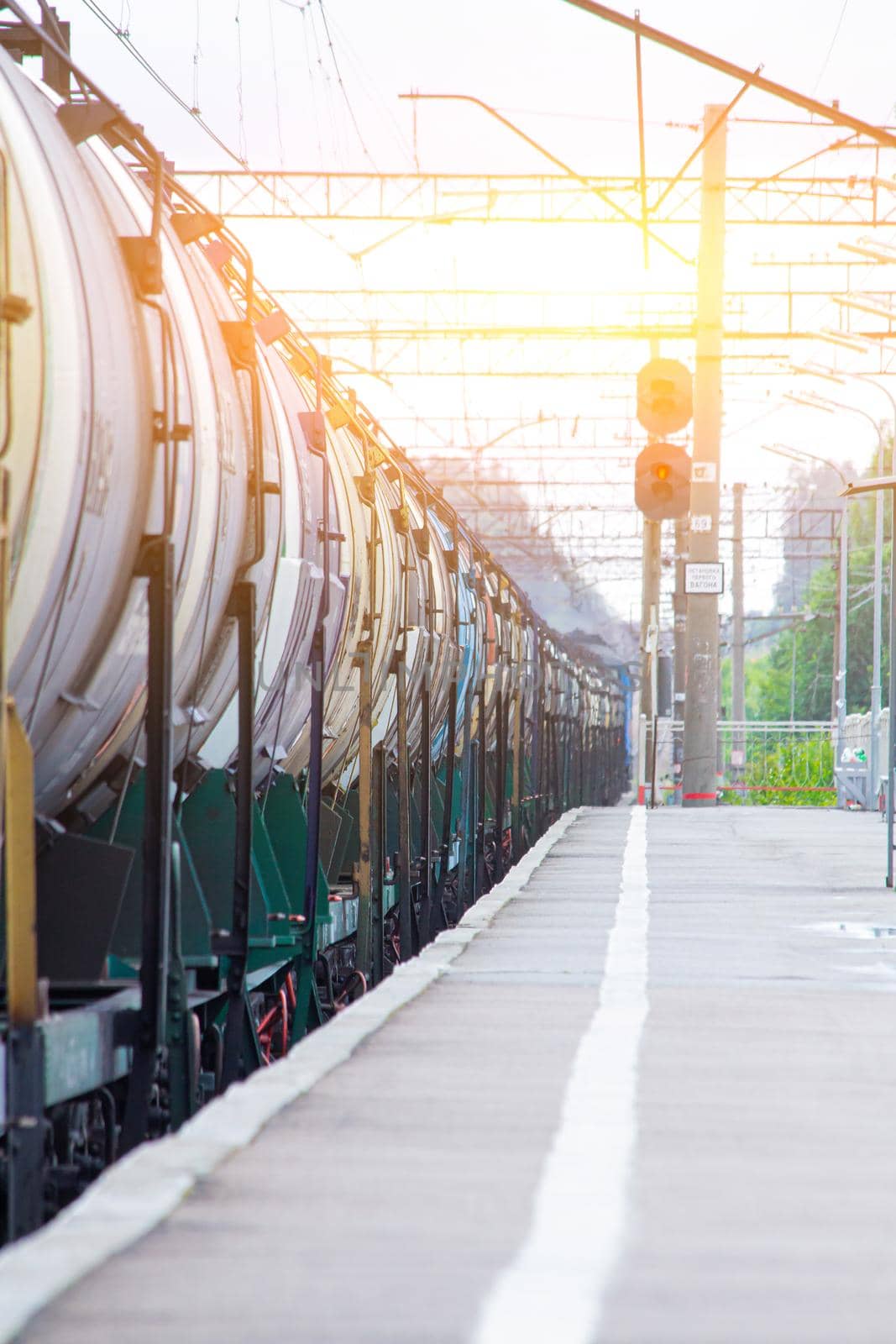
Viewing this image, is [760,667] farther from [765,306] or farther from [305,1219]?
[305,1219]

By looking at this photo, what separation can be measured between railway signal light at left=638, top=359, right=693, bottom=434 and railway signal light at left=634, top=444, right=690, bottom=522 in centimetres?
30

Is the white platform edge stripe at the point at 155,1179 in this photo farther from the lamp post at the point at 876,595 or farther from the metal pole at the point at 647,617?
the metal pole at the point at 647,617

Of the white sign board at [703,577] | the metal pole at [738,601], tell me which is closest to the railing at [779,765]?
the white sign board at [703,577]

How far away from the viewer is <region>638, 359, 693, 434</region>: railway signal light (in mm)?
18078

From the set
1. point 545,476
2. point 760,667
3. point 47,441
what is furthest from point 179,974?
point 760,667

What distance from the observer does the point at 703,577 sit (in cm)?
2308

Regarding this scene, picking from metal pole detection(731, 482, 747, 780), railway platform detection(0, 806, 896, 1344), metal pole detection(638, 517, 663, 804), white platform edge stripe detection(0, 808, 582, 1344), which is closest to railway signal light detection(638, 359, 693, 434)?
metal pole detection(638, 517, 663, 804)

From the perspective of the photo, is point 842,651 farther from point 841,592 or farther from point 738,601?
point 738,601

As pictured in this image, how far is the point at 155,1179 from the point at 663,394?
50.0 ft

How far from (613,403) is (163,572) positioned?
45.1 metres

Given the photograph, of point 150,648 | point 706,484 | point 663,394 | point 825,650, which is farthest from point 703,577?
point 825,650

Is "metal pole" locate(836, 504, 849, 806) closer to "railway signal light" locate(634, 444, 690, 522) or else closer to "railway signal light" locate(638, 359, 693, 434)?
"railway signal light" locate(634, 444, 690, 522)

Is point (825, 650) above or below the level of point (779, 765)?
above

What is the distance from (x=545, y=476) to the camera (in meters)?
62.5
